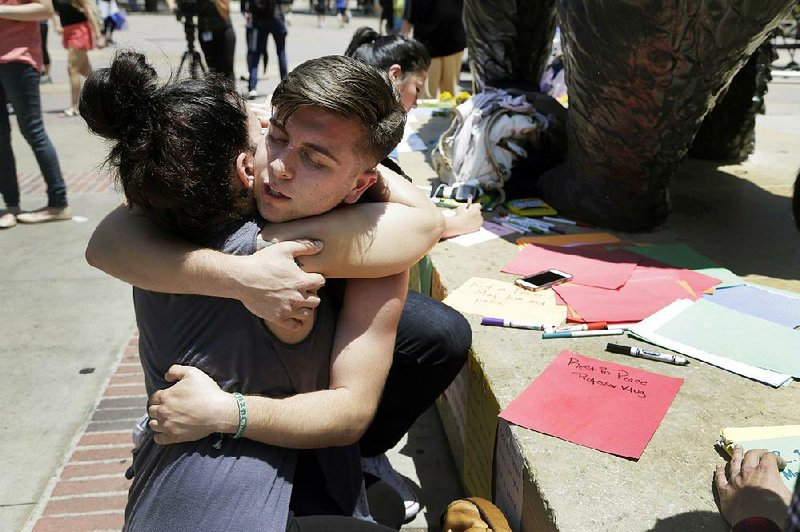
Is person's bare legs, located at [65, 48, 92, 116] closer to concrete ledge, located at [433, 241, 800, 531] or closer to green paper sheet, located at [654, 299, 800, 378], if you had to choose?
concrete ledge, located at [433, 241, 800, 531]

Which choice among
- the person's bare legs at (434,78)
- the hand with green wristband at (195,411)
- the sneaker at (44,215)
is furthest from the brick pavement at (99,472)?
the person's bare legs at (434,78)

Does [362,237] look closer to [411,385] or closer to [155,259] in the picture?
[155,259]

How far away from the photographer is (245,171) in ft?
4.52

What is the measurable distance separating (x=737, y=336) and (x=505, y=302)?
0.67 meters

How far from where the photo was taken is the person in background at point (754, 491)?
1231mm

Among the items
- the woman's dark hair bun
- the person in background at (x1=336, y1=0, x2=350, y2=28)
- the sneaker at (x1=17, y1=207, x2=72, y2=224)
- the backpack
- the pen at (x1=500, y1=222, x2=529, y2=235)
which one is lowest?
the person in background at (x1=336, y1=0, x2=350, y2=28)

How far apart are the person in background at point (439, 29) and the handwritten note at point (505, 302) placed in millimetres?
4176

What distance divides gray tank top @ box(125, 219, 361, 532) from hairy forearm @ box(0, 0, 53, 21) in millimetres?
3214

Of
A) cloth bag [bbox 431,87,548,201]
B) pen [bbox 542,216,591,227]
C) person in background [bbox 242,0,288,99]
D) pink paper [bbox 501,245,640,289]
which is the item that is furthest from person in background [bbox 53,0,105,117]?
pink paper [bbox 501,245,640,289]

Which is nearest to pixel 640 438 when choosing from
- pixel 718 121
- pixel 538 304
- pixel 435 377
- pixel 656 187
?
pixel 435 377

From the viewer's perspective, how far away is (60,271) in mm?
3885

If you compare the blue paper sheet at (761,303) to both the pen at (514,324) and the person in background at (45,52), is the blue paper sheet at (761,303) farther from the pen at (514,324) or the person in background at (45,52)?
the person in background at (45,52)

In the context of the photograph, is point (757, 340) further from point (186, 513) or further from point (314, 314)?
point (186, 513)

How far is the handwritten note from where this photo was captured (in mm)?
2213
